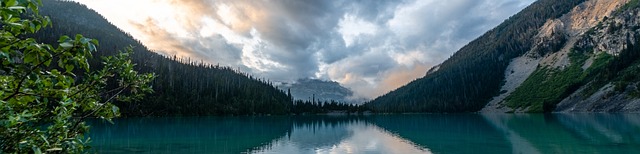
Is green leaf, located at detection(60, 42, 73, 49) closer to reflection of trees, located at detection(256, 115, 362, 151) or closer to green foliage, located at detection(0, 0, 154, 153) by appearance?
green foliage, located at detection(0, 0, 154, 153)

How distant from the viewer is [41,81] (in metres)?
5.66

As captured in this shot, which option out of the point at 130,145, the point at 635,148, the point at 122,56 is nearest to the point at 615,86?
the point at 635,148

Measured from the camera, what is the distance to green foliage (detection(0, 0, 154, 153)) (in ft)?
14.6

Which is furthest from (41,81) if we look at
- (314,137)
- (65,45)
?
(314,137)

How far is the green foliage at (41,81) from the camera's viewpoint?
4.45 metres

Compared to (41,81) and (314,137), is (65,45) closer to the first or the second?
(41,81)

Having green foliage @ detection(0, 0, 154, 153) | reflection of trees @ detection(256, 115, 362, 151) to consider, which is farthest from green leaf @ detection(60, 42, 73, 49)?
reflection of trees @ detection(256, 115, 362, 151)

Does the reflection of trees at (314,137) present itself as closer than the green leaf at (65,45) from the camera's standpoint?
No

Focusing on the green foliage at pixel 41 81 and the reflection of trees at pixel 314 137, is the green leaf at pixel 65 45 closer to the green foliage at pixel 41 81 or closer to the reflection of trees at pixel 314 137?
the green foliage at pixel 41 81

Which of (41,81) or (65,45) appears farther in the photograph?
(41,81)

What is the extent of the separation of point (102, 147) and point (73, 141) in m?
55.7

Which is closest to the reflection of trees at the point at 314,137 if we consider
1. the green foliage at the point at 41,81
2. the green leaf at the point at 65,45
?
the green foliage at the point at 41,81

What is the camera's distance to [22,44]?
4.47 metres

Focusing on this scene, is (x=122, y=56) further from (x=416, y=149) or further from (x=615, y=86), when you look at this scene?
(x=615, y=86)
